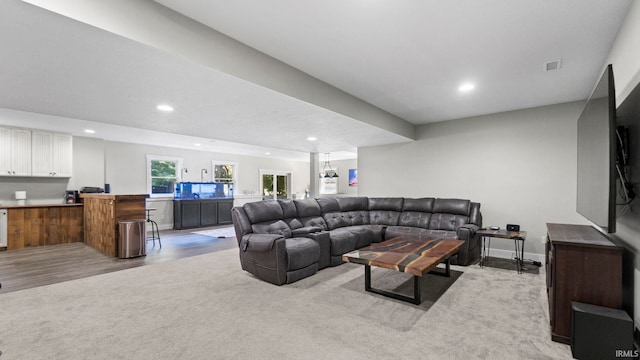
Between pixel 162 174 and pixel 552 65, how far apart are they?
9.21 m

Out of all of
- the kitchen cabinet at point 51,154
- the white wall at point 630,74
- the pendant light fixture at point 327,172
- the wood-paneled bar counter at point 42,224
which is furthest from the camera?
the pendant light fixture at point 327,172

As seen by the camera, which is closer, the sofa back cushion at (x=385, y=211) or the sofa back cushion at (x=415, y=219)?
the sofa back cushion at (x=415, y=219)

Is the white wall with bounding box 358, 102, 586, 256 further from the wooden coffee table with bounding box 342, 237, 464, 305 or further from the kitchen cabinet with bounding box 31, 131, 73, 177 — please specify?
the kitchen cabinet with bounding box 31, 131, 73, 177

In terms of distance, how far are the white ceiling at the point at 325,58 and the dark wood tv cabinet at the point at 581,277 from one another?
1823mm

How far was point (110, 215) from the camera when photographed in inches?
200

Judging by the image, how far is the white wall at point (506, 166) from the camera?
14.8 feet

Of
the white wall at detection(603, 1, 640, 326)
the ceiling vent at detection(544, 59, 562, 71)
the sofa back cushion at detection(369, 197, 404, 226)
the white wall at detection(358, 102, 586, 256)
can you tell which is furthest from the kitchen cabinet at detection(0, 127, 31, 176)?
the white wall at detection(603, 1, 640, 326)

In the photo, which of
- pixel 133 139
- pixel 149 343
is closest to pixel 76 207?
pixel 133 139

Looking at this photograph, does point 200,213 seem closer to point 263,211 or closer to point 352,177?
point 263,211

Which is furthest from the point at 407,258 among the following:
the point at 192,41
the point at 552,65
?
the point at 192,41

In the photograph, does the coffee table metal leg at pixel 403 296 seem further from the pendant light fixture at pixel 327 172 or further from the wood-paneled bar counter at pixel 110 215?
the pendant light fixture at pixel 327 172

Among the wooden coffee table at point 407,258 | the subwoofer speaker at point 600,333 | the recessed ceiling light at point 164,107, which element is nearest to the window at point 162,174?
the recessed ceiling light at point 164,107

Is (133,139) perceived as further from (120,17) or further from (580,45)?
(580,45)

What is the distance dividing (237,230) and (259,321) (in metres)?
1.75
